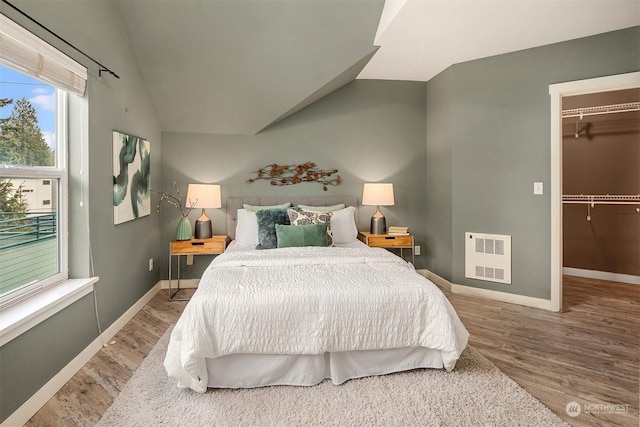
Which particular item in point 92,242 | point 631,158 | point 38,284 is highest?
point 631,158

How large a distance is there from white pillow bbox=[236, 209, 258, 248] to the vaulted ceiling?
3.71 feet

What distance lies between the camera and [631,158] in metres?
4.10

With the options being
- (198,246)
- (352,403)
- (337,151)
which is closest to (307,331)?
(352,403)

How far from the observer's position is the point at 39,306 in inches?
71.3

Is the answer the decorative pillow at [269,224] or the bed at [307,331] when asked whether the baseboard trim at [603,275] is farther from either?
the decorative pillow at [269,224]

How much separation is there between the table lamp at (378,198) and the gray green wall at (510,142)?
2.12ft

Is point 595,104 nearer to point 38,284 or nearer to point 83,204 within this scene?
point 83,204

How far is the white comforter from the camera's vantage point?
1.89 m

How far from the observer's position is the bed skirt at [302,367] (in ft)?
6.45

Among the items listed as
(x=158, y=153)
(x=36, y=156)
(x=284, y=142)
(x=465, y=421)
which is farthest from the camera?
(x=284, y=142)

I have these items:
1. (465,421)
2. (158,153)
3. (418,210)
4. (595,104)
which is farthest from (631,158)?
(158,153)

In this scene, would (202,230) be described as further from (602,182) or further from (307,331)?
(602,182)

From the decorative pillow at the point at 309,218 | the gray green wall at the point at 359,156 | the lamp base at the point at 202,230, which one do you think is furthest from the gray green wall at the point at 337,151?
the decorative pillow at the point at 309,218

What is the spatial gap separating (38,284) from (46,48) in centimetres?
137
